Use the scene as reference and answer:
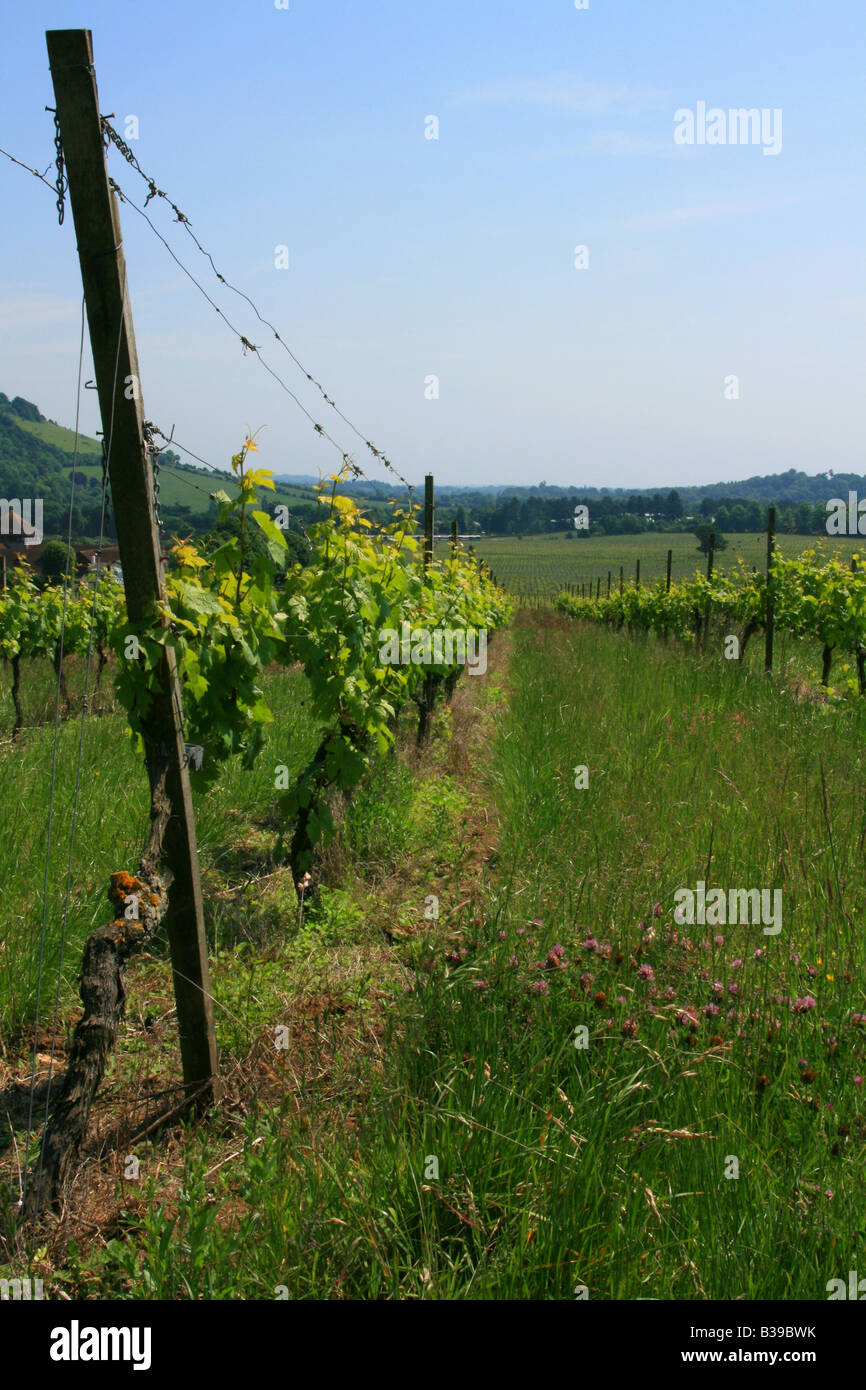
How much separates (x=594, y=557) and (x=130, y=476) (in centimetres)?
8646

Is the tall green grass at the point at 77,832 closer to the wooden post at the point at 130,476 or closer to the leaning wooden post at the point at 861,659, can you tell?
the wooden post at the point at 130,476

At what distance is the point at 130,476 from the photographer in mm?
3100

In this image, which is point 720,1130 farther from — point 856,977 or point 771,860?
point 771,860

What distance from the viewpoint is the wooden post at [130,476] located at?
281cm

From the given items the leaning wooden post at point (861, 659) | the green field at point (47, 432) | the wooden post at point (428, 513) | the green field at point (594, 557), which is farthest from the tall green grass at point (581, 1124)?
the green field at point (47, 432)

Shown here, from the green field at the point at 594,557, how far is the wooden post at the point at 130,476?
52.4 meters

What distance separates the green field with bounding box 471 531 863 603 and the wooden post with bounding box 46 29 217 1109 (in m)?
52.4

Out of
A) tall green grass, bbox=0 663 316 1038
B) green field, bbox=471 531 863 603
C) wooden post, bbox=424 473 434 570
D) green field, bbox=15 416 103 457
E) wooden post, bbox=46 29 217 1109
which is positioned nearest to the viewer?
wooden post, bbox=46 29 217 1109

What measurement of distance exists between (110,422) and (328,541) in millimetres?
2359

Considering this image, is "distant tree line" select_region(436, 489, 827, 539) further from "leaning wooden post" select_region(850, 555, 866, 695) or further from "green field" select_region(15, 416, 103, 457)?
"green field" select_region(15, 416, 103, 457)

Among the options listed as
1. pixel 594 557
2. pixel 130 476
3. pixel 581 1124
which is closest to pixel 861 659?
pixel 581 1124

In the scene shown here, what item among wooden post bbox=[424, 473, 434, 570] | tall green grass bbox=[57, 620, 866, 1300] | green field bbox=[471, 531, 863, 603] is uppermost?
green field bbox=[471, 531, 863, 603]

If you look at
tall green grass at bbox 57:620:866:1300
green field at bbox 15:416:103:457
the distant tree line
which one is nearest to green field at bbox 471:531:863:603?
the distant tree line

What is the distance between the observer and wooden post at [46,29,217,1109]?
2.81 metres
